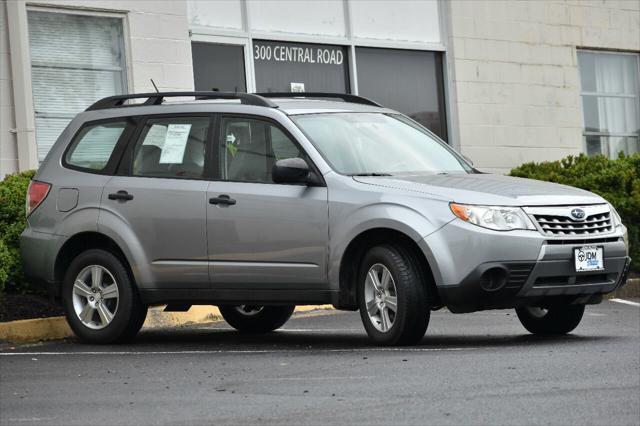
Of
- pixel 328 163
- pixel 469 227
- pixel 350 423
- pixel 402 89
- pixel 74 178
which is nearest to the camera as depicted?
pixel 350 423

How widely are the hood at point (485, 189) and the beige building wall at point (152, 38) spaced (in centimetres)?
623

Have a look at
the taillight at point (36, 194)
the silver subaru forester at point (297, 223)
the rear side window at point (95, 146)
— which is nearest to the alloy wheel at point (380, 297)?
the silver subaru forester at point (297, 223)

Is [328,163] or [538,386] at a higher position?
[328,163]

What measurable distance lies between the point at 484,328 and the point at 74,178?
357 centimetres

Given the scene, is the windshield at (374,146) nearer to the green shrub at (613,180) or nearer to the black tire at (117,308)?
the black tire at (117,308)

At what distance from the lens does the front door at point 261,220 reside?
1033 centimetres

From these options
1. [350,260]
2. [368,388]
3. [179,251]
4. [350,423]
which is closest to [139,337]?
[179,251]

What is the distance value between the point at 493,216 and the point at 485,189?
32cm

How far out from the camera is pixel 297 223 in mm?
10359

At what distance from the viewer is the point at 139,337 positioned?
471 inches

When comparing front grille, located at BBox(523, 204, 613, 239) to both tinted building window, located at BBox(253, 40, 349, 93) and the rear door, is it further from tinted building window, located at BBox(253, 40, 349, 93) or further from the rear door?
tinted building window, located at BBox(253, 40, 349, 93)

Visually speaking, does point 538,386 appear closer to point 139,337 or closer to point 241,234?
point 241,234

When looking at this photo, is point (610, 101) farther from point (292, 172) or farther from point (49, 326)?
point (292, 172)

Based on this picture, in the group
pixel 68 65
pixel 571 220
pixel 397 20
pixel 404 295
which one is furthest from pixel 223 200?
pixel 397 20
